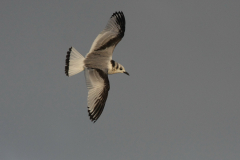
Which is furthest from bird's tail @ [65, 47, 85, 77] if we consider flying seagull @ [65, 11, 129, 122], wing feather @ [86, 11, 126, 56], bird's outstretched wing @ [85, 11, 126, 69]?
wing feather @ [86, 11, 126, 56]

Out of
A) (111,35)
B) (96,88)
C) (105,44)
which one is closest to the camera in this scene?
(96,88)

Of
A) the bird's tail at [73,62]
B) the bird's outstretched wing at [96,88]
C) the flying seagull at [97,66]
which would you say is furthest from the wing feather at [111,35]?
the bird's outstretched wing at [96,88]

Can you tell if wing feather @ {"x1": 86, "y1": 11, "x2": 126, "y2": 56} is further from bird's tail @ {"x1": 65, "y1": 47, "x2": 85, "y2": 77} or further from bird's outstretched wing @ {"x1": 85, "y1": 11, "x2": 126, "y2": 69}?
bird's tail @ {"x1": 65, "y1": 47, "x2": 85, "y2": 77}

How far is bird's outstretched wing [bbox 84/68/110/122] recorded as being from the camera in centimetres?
586

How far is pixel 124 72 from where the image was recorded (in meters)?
6.81

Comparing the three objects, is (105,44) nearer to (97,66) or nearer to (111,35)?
(111,35)

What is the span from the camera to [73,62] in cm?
604

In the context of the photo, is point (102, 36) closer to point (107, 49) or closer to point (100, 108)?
point (107, 49)

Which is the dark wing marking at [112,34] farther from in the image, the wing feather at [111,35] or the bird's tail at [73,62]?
the bird's tail at [73,62]

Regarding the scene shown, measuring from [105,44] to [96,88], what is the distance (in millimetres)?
843

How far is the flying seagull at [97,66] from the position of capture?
5.91 m

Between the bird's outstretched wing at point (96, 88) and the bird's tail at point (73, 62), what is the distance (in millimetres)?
142

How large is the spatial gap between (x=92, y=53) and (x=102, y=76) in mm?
480

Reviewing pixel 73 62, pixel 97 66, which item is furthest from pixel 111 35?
pixel 73 62
